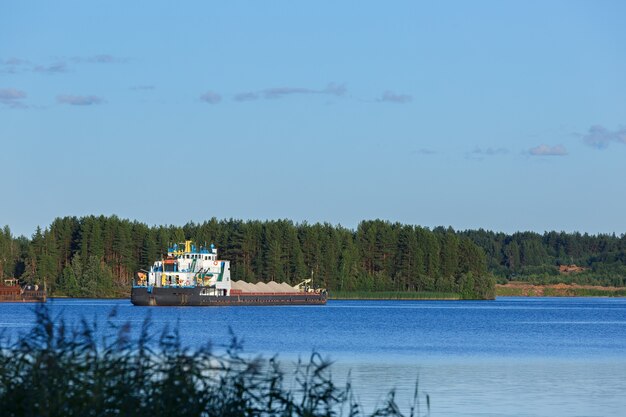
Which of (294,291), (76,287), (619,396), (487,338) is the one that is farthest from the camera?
(76,287)

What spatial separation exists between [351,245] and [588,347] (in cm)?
10619

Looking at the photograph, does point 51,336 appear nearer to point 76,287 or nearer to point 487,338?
point 487,338

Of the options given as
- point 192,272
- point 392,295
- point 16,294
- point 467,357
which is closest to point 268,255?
point 392,295

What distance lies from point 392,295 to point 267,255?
1720 cm

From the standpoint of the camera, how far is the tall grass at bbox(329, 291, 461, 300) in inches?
6235

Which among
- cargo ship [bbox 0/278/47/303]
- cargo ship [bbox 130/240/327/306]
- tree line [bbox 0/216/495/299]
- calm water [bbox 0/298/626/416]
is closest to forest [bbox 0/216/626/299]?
tree line [bbox 0/216/495/299]

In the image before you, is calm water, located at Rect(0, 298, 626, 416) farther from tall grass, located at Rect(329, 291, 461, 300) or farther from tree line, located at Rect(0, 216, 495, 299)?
tall grass, located at Rect(329, 291, 461, 300)

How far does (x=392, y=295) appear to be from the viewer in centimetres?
15912

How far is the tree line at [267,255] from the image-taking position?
15225 cm

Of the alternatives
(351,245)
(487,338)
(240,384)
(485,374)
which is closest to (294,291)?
(351,245)

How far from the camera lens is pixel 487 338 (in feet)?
209

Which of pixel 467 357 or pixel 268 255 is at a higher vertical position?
pixel 268 255

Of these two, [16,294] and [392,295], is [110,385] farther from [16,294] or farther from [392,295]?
[392,295]

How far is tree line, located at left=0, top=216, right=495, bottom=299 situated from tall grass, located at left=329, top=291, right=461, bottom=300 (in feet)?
2.26
